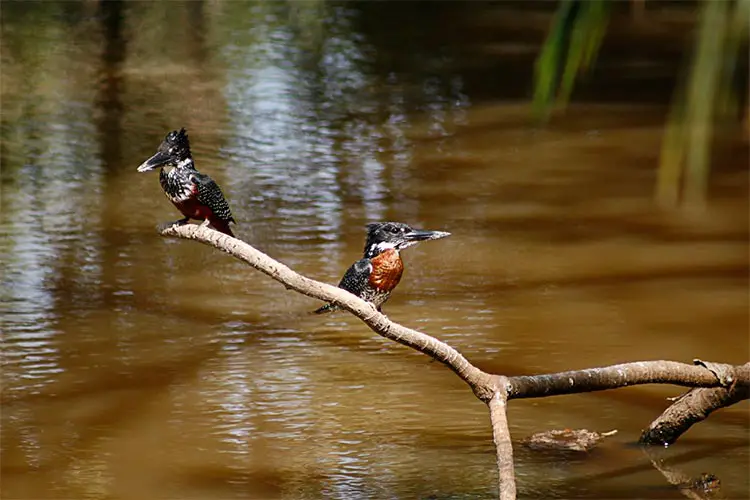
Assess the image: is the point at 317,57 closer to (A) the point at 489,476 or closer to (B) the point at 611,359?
(B) the point at 611,359

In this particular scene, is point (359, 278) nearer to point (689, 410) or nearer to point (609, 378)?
point (609, 378)

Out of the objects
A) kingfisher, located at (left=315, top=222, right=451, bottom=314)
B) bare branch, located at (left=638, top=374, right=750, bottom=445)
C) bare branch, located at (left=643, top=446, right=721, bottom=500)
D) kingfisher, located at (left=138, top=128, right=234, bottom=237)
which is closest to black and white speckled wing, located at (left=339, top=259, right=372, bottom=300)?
kingfisher, located at (left=315, top=222, right=451, bottom=314)

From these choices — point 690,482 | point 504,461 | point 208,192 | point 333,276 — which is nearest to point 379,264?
point 208,192

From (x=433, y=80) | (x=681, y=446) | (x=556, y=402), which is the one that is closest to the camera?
(x=681, y=446)

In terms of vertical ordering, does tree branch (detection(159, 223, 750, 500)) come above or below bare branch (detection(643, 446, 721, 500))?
above

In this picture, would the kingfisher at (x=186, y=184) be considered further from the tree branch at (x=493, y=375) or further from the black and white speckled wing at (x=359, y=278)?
the black and white speckled wing at (x=359, y=278)

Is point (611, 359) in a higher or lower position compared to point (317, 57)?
lower

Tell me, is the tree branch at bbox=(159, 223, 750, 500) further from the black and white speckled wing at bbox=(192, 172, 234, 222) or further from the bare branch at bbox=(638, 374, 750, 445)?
the black and white speckled wing at bbox=(192, 172, 234, 222)

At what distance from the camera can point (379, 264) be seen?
3.12m

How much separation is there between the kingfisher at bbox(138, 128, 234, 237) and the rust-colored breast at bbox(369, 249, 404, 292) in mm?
380

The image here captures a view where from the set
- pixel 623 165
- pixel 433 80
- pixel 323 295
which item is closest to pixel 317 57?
pixel 433 80

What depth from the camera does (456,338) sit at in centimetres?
460

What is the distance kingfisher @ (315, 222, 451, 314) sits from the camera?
10.2 ft

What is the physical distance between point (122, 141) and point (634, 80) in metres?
4.06
